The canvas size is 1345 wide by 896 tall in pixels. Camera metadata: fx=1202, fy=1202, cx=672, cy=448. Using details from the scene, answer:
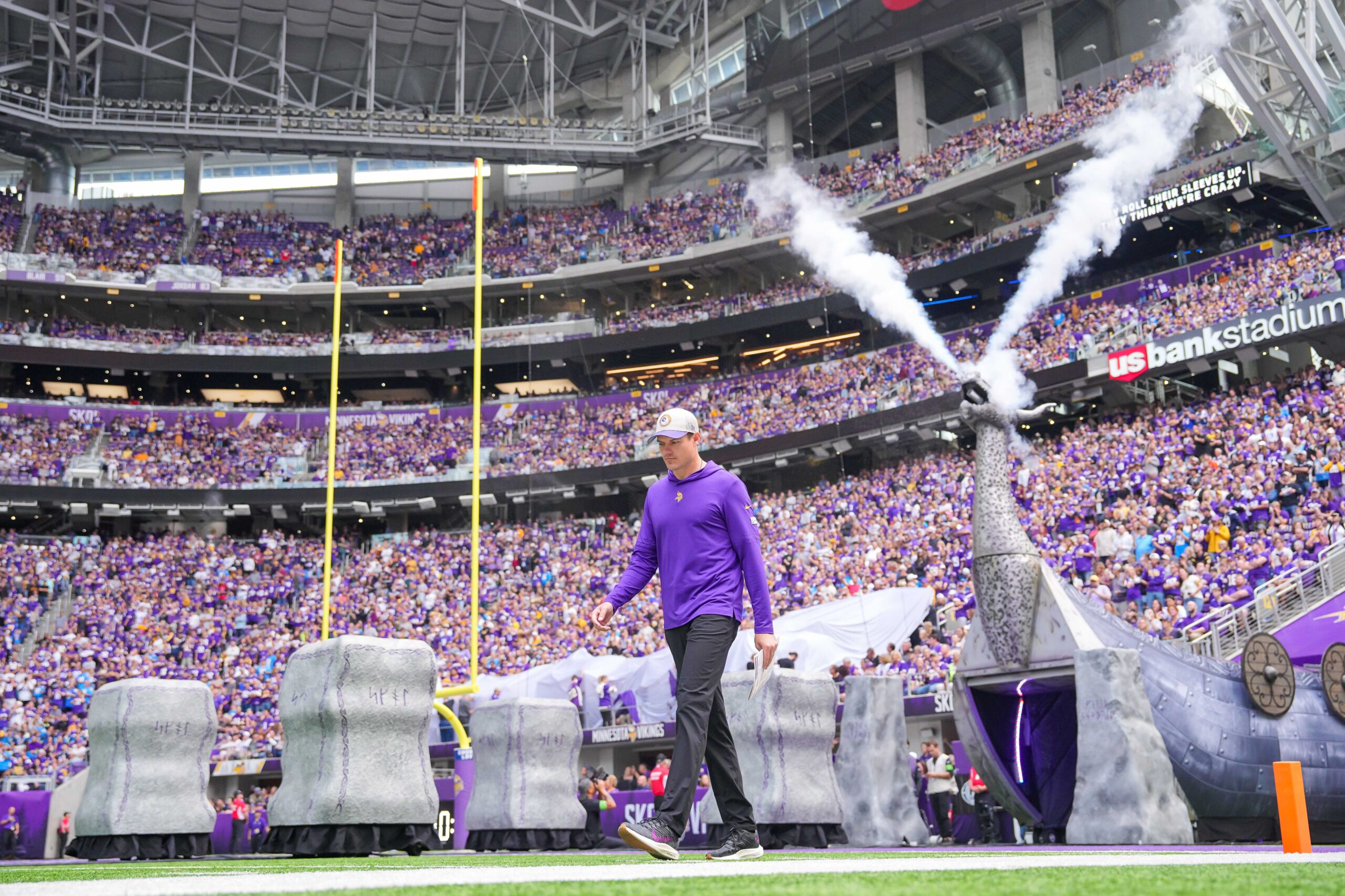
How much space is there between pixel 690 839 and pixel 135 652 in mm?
19854

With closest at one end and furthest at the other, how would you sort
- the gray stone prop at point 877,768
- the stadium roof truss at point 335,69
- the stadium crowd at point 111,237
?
1. the gray stone prop at point 877,768
2. the stadium roof truss at point 335,69
3. the stadium crowd at point 111,237

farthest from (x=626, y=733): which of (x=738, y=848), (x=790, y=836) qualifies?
(x=738, y=848)

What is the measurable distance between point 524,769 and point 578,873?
8136 mm

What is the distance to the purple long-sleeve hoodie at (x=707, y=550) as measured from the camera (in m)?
4.95

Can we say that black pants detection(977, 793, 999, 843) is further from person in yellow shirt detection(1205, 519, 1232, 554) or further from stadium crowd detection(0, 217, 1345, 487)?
stadium crowd detection(0, 217, 1345, 487)

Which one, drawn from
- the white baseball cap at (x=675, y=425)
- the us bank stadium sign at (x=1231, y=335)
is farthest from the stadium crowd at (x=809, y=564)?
the white baseball cap at (x=675, y=425)

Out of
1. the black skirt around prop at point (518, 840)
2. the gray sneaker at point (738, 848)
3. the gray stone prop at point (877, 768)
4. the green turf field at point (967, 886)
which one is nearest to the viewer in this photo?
the green turf field at point (967, 886)

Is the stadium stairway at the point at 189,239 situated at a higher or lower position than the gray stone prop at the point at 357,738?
higher

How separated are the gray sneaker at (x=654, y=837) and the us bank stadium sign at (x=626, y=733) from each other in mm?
17071

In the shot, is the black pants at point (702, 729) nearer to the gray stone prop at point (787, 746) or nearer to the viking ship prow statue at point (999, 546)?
the gray stone prop at point (787, 746)

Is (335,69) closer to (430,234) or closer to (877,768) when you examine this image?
(430,234)

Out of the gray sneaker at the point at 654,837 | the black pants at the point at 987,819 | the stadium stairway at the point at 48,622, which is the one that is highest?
the stadium stairway at the point at 48,622

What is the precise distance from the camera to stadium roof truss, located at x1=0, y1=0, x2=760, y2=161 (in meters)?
41.0

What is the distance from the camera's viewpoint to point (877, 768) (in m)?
11.5
